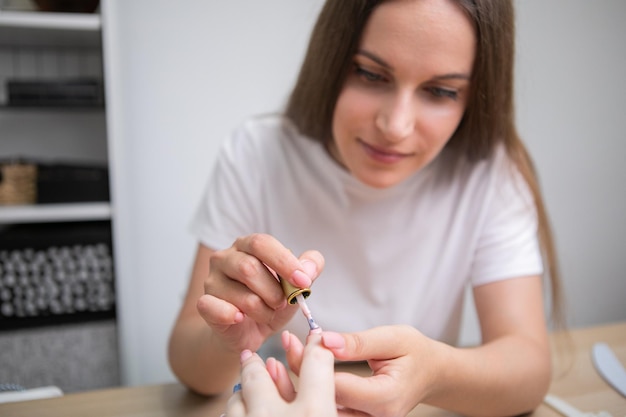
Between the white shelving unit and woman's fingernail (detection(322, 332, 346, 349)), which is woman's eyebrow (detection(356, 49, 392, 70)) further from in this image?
the white shelving unit

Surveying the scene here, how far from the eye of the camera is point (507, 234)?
76 centimetres

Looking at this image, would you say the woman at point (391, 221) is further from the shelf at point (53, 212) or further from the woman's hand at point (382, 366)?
the shelf at point (53, 212)

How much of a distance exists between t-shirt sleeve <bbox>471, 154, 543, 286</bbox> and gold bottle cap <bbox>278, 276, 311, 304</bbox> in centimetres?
38

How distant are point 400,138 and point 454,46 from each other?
120 mm

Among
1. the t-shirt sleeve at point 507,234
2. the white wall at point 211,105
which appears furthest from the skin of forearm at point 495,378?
the white wall at point 211,105

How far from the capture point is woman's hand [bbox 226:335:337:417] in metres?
0.36

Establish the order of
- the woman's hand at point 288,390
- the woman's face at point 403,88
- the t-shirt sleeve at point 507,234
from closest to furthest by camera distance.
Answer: the woman's hand at point 288,390, the woman's face at point 403,88, the t-shirt sleeve at point 507,234

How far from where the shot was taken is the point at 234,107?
153 centimetres

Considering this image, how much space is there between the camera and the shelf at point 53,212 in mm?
1200

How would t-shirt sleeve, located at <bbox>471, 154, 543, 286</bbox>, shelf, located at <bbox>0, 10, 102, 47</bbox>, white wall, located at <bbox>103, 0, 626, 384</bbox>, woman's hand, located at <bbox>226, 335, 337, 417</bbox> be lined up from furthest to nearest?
white wall, located at <bbox>103, 0, 626, 384</bbox> < shelf, located at <bbox>0, 10, 102, 47</bbox> < t-shirt sleeve, located at <bbox>471, 154, 543, 286</bbox> < woman's hand, located at <bbox>226, 335, 337, 417</bbox>

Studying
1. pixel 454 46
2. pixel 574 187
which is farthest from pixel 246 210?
pixel 574 187

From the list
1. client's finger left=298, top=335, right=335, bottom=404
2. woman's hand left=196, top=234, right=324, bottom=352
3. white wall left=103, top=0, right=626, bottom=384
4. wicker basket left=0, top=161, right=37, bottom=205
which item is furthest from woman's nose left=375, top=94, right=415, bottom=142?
wicker basket left=0, top=161, right=37, bottom=205

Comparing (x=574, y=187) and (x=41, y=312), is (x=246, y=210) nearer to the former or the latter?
(x=41, y=312)

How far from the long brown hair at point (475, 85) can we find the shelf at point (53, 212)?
678mm
